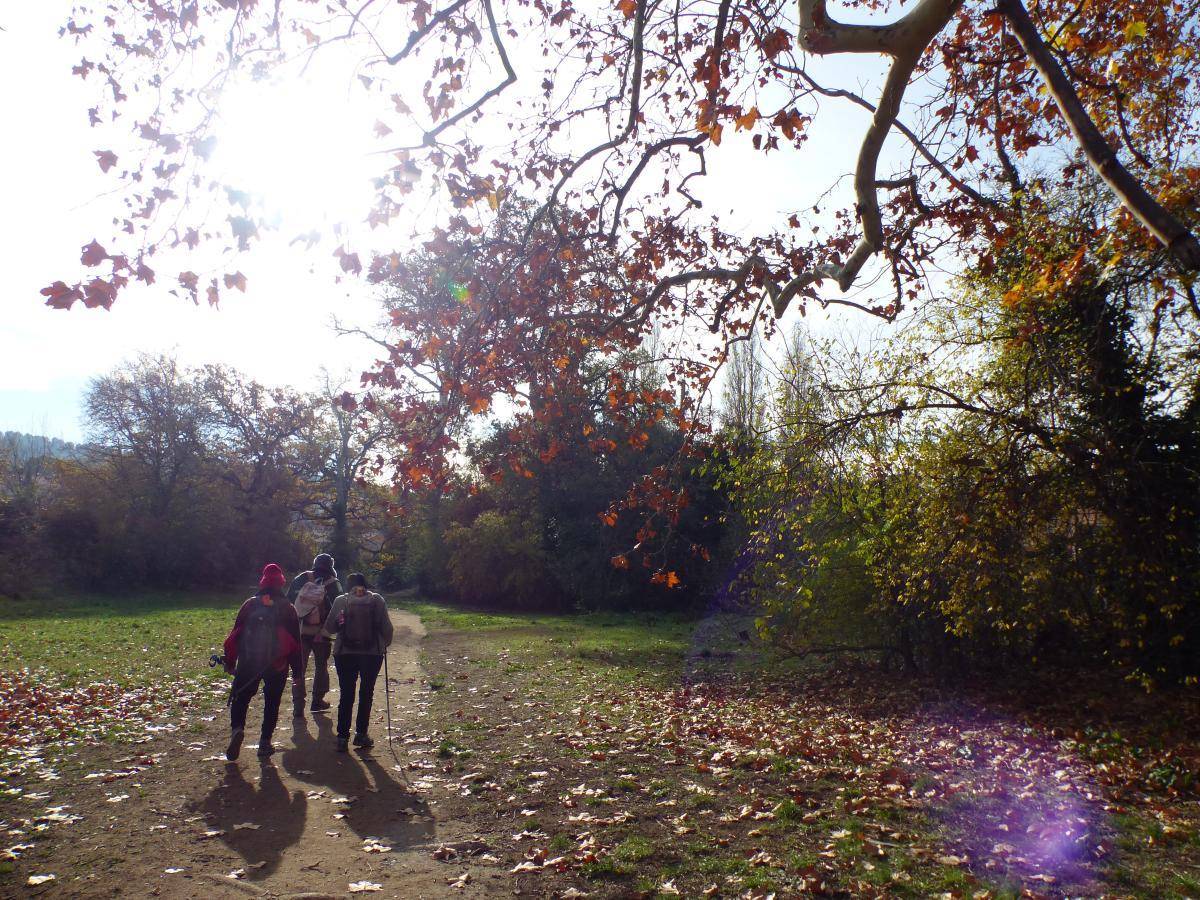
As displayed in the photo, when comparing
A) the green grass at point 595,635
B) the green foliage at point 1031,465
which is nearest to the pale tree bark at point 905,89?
the green foliage at point 1031,465

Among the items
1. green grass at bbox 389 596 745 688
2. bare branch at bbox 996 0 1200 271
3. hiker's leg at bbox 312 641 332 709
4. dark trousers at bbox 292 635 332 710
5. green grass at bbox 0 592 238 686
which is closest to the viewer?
bare branch at bbox 996 0 1200 271

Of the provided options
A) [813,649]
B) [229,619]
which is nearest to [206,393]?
[229,619]

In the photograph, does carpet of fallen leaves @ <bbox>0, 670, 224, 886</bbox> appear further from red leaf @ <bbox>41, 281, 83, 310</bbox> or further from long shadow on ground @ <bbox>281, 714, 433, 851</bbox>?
red leaf @ <bbox>41, 281, 83, 310</bbox>

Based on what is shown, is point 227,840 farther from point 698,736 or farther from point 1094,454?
point 1094,454

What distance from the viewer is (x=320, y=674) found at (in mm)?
11117

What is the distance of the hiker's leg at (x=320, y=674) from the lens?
11.0 metres

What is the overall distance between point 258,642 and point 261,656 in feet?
0.48

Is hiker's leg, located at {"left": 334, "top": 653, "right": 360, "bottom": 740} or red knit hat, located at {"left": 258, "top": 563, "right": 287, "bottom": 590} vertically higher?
red knit hat, located at {"left": 258, "top": 563, "right": 287, "bottom": 590}

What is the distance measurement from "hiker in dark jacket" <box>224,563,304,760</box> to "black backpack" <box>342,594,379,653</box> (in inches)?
23.8

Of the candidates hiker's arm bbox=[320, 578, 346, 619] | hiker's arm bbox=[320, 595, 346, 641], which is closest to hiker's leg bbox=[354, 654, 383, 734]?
hiker's arm bbox=[320, 595, 346, 641]

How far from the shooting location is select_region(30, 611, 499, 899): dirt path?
515 cm

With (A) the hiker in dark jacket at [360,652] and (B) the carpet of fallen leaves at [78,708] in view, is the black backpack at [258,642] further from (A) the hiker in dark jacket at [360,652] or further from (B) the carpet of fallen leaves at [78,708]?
(B) the carpet of fallen leaves at [78,708]

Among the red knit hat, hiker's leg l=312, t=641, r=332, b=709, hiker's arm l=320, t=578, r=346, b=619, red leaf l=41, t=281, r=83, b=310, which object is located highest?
red leaf l=41, t=281, r=83, b=310

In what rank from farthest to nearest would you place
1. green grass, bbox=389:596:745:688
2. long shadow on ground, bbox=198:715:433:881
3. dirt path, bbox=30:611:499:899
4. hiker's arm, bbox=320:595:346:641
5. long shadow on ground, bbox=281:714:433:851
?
green grass, bbox=389:596:745:688 < hiker's arm, bbox=320:595:346:641 < long shadow on ground, bbox=281:714:433:851 < long shadow on ground, bbox=198:715:433:881 < dirt path, bbox=30:611:499:899
